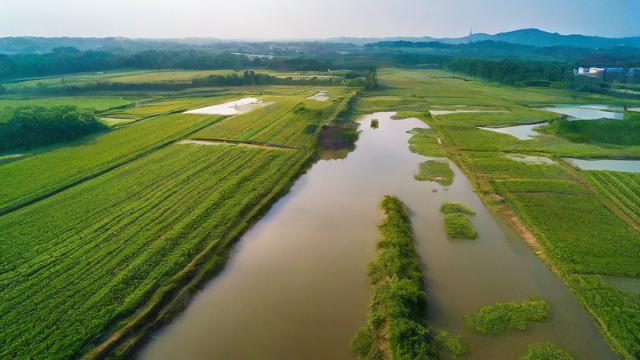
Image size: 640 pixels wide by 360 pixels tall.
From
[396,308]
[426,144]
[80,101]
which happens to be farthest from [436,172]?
[80,101]

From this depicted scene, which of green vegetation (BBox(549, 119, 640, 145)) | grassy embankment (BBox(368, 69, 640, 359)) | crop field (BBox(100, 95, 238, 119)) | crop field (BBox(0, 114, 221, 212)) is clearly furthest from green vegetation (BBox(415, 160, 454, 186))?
crop field (BBox(100, 95, 238, 119))

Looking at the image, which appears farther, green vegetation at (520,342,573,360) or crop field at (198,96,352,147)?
Answer: crop field at (198,96,352,147)

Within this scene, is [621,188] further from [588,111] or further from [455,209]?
[588,111]

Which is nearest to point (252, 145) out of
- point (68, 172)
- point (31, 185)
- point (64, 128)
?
point (68, 172)

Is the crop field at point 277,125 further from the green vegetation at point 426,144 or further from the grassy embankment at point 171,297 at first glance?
the grassy embankment at point 171,297

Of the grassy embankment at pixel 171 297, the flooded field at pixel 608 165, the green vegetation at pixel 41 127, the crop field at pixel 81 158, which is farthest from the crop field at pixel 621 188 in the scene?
the green vegetation at pixel 41 127

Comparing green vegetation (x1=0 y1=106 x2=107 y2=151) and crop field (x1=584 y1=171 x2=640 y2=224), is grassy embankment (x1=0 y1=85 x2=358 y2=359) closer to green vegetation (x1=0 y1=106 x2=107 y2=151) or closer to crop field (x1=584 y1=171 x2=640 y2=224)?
green vegetation (x1=0 y1=106 x2=107 y2=151)
